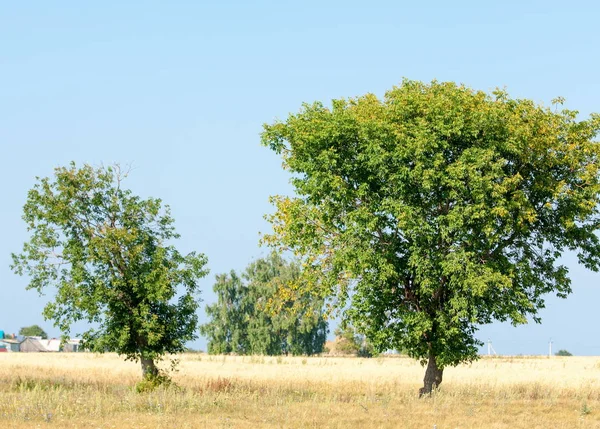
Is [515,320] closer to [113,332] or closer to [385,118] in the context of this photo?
[385,118]

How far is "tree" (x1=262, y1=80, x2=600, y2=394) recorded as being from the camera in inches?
1368

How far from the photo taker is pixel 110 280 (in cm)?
4053

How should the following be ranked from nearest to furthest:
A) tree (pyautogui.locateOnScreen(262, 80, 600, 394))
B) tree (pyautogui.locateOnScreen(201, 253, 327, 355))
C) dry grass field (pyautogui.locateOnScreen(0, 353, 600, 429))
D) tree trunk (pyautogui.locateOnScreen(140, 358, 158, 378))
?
dry grass field (pyautogui.locateOnScreen(0, 353, 600, 429)) → tree (pyautogui.locateOnScreen(262, 80, 600, 394)) → tree trunk (pyautogui.locateOnScreen(140, 358, 158, 378)) → tree (pyautogui.locateOnScreen(201, 253, 327, 355))

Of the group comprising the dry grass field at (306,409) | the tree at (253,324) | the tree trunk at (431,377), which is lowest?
the dry grass field at (306,409)

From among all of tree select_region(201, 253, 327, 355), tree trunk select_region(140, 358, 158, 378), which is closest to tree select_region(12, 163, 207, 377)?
tree trunk select_region(140, 358, 158, 378)

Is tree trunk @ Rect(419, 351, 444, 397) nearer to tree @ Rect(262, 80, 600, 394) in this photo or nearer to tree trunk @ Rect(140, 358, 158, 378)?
tree @ Rect(262, 80, 600, 394)

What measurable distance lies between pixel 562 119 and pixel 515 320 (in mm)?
9648

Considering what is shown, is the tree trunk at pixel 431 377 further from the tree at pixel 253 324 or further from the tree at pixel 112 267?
the tree at pixel 253 324

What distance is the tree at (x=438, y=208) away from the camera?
3475cm

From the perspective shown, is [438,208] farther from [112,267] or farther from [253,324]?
[253,324]

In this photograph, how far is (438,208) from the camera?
3634cm

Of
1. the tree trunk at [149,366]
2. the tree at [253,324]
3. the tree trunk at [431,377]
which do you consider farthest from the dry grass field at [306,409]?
the tree at [253,324]

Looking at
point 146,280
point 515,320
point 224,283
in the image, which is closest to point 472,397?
point 515,320

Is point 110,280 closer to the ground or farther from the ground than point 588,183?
closer to the ground
